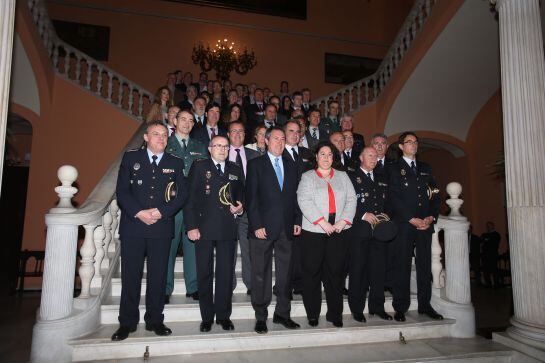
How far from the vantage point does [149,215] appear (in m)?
2.64

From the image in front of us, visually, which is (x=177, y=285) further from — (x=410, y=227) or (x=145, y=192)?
(x=410, y=227)

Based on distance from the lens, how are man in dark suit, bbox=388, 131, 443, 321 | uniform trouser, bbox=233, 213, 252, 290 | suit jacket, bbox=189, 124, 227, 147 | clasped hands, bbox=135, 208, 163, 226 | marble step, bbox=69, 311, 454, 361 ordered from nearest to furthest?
marble step, bbox=69, 311, 454, 361, clasped hands, bbox=135, 208, 163, 226, man in dark suit, bbox=388, 131, 443, 321, uniform trouser, bbox=233, 213, 252, 290, suit jacket, bbox=189, 124, 227, 147

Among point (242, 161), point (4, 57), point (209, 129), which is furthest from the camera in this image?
point (209, 129)

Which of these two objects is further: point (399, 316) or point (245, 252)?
point (245, 252)

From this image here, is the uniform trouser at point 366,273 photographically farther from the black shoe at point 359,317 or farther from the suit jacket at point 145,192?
the suit jacket at point 145,192

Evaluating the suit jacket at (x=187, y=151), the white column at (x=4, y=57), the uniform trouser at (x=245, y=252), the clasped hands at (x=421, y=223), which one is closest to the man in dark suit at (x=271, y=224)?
the uniform trouser at (x=245, y=252)

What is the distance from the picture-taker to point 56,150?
6.83 m

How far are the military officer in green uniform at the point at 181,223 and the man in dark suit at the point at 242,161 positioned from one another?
0.28 m

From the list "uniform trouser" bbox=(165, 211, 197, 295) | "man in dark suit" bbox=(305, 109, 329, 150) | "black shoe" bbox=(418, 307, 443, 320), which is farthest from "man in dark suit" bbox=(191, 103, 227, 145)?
"black shoe" bbox=(418, 307, 443, 320)

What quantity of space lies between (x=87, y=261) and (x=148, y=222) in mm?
655

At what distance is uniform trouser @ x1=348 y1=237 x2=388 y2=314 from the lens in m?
3.14

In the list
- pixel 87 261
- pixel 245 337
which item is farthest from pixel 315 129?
pixel 87 261

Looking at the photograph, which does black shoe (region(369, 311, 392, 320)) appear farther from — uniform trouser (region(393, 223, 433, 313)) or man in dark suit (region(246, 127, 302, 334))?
man in dark suit (region(246, 127, 302, 334))

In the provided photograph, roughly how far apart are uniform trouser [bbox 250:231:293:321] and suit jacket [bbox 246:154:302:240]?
0.08 meters
